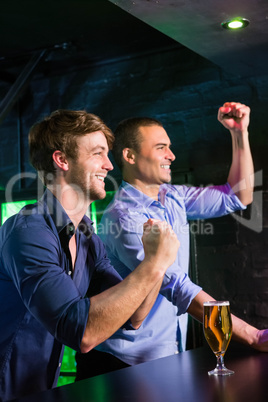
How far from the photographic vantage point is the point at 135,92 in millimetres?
3588

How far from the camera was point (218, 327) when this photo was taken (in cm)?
137

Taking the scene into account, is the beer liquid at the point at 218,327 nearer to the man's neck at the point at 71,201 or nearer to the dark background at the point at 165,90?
the man's neck at the point at 71,201

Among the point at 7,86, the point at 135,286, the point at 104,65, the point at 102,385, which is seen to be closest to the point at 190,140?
the point at 104,65

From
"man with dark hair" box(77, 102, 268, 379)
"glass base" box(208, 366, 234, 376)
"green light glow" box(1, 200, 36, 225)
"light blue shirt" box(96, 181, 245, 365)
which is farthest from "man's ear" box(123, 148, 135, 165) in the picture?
"glass base" box(208, 366, 234, 376)

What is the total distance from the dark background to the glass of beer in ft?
5.31

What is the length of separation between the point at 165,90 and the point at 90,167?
1745 mm

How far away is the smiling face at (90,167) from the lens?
1.86m

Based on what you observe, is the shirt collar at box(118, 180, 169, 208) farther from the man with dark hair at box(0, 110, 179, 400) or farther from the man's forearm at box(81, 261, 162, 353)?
the man's forearm at box(81, 261, 162, 353)

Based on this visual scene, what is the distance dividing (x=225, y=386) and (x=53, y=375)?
617 millimetres

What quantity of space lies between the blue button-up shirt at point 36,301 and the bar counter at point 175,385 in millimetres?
193

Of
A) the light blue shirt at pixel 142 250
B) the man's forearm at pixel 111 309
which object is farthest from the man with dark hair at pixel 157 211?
the man's forearm at pixel 111 309

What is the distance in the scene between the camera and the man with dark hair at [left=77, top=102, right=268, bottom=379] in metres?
2.31

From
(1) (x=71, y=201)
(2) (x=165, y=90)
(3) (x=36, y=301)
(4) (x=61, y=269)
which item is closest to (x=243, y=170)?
(2) (x=165, y=90)

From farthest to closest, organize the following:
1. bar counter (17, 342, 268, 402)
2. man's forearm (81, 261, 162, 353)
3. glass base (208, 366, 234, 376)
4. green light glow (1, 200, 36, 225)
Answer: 1. green light glow (1, 200, 36, 225)
2. man's forearm (81, 261, 162, 353)
3. glass base (208, 366, 234, 376)
4. bar counter (17, 342, 268, 402)
